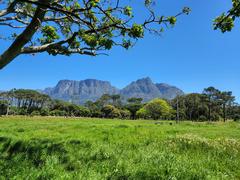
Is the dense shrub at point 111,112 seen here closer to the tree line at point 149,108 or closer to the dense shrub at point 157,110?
the tree line at point 149,108

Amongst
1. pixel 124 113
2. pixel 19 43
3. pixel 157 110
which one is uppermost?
pixel 157 110

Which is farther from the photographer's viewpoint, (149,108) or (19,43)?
(149,108)

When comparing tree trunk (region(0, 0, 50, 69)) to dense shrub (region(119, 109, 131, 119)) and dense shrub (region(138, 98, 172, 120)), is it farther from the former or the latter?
dense shrub (region(119, 109, 131, 119))

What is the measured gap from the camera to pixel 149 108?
125 m

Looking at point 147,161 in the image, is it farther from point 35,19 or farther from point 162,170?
point 35,19

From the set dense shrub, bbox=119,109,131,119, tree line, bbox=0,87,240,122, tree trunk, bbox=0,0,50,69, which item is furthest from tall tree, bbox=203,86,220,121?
tree trunk, bbox=0,0,50,69

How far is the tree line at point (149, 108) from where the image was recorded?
4909 inches

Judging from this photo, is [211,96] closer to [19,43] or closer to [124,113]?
[124,113]

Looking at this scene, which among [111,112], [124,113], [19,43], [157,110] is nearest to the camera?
[19,43]

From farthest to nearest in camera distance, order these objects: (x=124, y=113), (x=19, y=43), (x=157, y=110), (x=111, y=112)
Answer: (x=124, y=113), (x=111, y=112), (x=157, y=110), (x=19, y=43)

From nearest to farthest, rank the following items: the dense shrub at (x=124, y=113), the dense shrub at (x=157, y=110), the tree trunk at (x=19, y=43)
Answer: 1. the tree trunk at (x=19, y=43)
2. the dense shrub at (x=157, y=110)
3. the dense shrub at (x=124, y=113)

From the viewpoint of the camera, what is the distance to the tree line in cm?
12470

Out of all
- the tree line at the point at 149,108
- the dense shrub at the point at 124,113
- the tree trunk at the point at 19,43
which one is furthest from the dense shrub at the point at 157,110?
the tree trunk at the point at 19,43

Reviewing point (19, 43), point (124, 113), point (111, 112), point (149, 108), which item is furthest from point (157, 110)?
point (19, 43)
